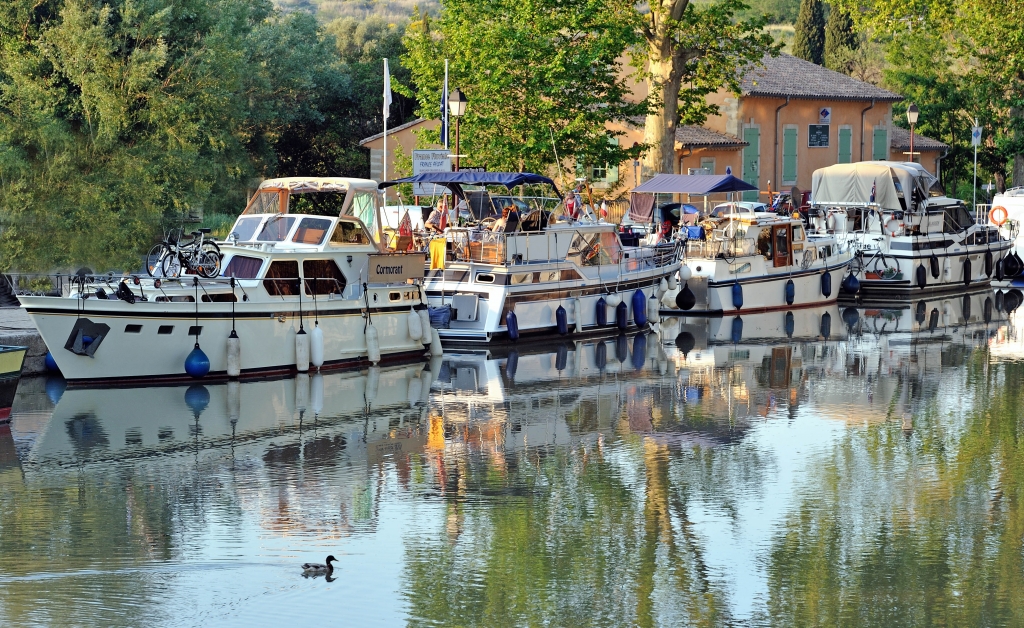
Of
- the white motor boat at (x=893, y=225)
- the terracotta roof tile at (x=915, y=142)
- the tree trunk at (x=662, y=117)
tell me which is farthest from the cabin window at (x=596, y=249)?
the terracotta roof tile at (x=915, y=142)

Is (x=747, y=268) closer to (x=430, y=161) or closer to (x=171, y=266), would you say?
(x=430, y=161)

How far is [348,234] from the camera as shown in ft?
84.0

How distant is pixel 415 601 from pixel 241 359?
11473 millimetres

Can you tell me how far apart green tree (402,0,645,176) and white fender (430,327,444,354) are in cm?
1326

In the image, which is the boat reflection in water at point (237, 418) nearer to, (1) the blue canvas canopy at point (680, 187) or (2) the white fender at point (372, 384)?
(2) the white fender at point (372, 384)

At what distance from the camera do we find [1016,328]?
33625 millimetres

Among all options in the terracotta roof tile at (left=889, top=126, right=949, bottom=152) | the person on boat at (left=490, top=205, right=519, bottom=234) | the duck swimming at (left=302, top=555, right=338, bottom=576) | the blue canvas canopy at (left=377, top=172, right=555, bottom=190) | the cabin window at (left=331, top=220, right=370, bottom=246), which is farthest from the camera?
the terracotta roof tile at (left=889, top=126, right=949, bottom=152)

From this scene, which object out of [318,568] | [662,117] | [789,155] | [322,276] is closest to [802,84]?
[789,155]

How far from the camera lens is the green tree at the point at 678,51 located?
4253 cm

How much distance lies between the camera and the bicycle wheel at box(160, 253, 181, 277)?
81.1 ft

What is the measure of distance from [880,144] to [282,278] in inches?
1609

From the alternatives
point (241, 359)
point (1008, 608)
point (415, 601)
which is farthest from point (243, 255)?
point (1008, 608)

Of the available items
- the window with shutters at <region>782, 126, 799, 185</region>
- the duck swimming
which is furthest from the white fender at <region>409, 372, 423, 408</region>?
the window with shutters at <region>782, 126, 799, 185</region>

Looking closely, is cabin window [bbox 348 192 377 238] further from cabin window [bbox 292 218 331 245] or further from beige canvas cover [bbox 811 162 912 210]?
beige canvas cover [bbox 811 162 912 210]
